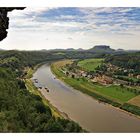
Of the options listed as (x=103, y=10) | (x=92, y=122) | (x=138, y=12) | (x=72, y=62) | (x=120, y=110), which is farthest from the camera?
(x=72, y=62)

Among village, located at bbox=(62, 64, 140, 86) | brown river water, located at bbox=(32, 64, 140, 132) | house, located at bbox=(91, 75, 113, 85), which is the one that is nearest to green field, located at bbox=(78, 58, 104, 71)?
village, located at bbox=(62, 64, 140, 86)

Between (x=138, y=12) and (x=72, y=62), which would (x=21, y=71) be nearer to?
(x=72, y=62)

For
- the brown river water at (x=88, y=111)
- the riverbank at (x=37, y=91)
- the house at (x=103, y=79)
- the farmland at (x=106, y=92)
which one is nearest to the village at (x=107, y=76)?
the house at (x=103, y=79)

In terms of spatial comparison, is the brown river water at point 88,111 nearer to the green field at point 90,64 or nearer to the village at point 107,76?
the village at point 107,76

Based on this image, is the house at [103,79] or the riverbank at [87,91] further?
the house at [103,79]

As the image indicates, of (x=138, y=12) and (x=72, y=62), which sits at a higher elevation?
(x=138, y=12)

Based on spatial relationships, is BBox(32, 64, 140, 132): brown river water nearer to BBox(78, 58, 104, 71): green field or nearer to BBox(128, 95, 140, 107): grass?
BBox(128, 95, 140, 107): grass
